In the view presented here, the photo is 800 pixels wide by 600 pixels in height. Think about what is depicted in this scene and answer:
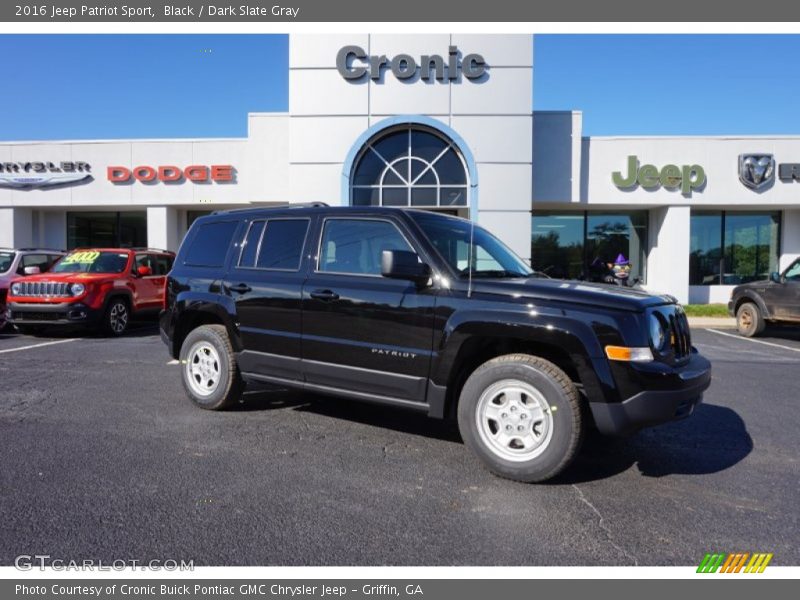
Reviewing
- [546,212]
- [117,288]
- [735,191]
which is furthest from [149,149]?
[735,191]

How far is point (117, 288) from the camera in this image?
36.1 ft

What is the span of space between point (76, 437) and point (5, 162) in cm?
1917

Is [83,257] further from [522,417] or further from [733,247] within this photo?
[733,247]

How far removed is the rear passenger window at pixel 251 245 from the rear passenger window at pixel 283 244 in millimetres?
69

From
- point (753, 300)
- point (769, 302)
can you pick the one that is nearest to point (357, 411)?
point (769, 302)

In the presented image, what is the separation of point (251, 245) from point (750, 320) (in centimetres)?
1133

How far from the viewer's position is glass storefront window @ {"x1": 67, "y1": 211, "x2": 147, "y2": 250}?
20.9 metres

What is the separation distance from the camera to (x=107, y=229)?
69.3ft

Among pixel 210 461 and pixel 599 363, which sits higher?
pixel 599 363

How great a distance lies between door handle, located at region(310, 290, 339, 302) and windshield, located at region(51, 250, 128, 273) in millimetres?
8336

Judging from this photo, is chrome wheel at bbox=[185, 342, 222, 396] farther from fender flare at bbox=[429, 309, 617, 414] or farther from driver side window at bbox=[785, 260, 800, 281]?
driver side window at bbox=[785, 260, 800, 281]

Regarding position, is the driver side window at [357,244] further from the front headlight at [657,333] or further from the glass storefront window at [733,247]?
the glass storefront window at [733,247]

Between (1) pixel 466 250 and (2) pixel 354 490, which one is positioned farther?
(1) pixel 466 250

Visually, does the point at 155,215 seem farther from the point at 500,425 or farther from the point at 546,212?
the point at 500,425
